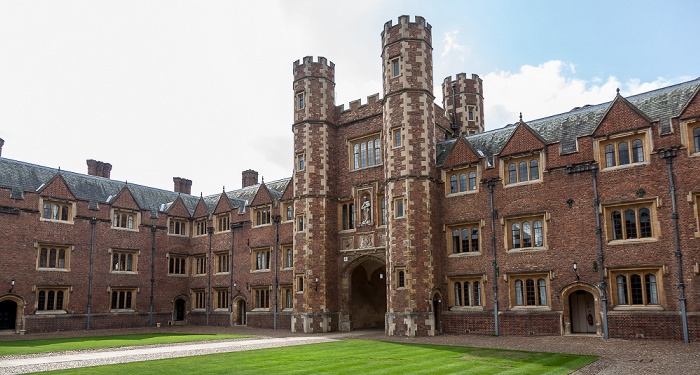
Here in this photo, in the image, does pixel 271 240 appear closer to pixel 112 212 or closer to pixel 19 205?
pixel 112 212

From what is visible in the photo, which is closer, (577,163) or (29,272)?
(577,163)

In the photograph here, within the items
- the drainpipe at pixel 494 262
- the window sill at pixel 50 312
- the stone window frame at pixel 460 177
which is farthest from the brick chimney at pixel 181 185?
the drainpipe at pixel 494 262

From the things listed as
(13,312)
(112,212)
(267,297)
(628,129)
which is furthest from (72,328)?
(628,129)

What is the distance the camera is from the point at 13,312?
30672mm

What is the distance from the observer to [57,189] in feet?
108

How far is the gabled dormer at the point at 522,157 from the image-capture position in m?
24.4

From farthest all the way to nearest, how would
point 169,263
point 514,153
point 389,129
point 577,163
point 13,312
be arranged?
point 169,263
point 13,312
point 389,129
point 514,153
point 577,163

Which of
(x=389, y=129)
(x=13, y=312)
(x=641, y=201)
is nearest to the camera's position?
(x=641, y=201)

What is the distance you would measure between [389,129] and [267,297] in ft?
45.9

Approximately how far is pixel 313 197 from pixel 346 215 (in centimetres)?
214

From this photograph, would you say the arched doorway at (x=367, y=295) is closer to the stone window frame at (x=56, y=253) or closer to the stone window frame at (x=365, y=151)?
the stone window frame at (x=365, y=151)

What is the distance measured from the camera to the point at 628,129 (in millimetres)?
21969

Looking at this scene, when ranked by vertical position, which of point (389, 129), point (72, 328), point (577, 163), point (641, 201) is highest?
point (389, 129)

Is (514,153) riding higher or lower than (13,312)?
higher
